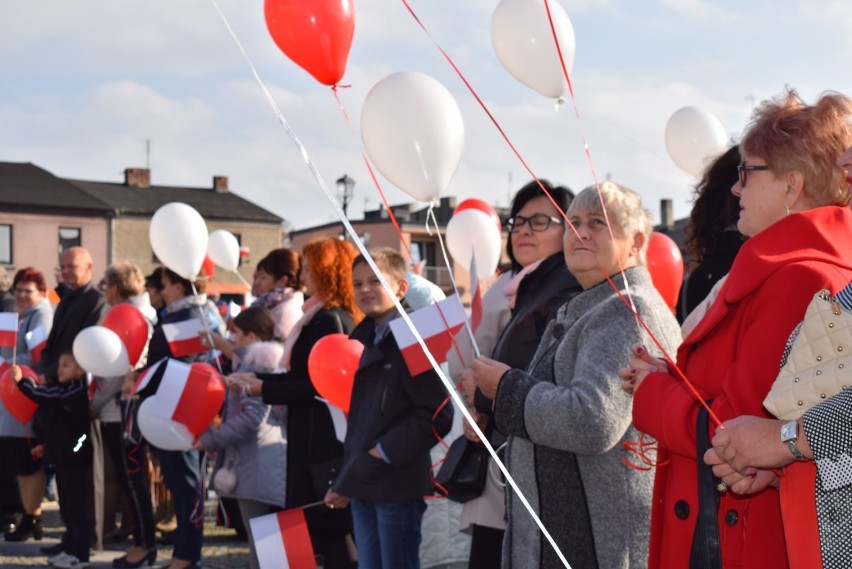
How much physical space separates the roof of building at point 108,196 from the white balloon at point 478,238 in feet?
115

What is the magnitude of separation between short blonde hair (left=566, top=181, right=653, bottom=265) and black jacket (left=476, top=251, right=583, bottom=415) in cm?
40

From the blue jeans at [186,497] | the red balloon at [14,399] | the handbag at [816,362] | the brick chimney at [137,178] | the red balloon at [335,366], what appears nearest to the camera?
the handbag at [816,362]

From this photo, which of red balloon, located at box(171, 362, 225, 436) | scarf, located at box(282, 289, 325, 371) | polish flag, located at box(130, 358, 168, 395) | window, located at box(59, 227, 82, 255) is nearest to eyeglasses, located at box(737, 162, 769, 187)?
scarf, located at box(282, 289, 325, 371)

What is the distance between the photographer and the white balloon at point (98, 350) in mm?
5965

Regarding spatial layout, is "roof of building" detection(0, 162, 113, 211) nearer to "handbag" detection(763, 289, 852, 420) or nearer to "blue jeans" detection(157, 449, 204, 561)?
"blue jeans" detection(157, 449, 204, 561)

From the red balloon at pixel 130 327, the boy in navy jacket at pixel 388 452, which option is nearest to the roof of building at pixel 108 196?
the red balloon at pixel 130 327

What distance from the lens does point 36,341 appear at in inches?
293

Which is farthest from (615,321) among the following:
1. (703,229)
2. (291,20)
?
(291,20)

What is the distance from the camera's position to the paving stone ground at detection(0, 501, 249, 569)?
21.3 feet

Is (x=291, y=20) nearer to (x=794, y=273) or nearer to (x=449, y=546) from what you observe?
(x=794, y=273)

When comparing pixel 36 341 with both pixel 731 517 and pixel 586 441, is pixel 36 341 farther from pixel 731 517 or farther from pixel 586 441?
pixel 731 517

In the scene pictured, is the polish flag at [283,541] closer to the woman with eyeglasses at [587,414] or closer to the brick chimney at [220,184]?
the woman with eyeglasses at [587,414]

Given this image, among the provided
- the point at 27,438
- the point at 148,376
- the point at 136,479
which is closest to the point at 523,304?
the point at 148,376

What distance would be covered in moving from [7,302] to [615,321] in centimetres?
690
